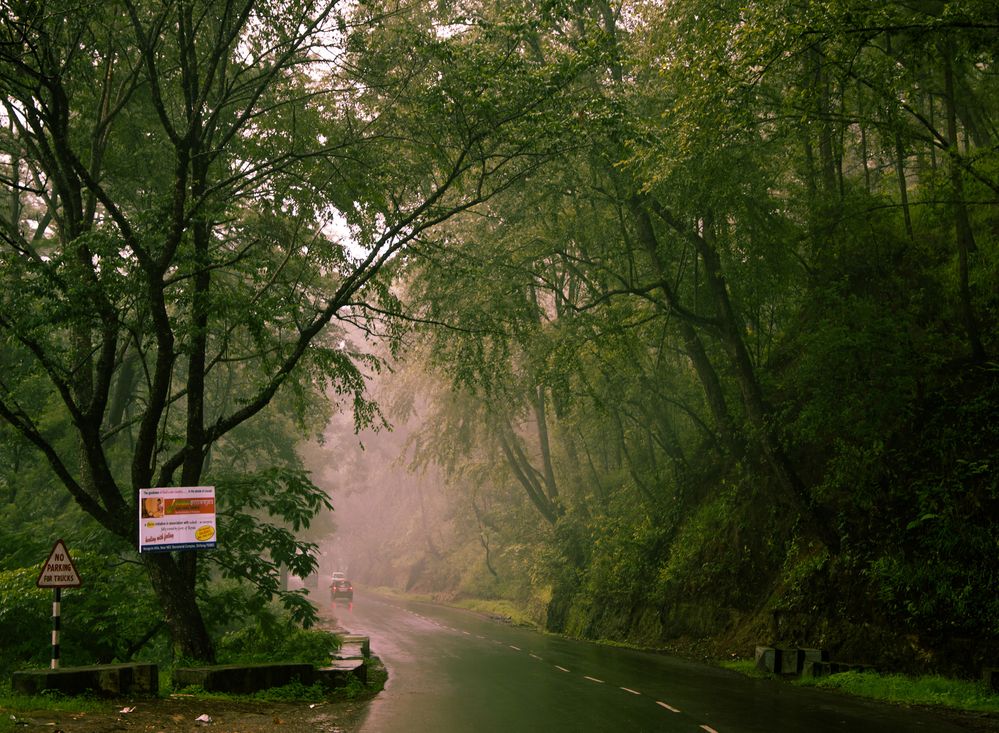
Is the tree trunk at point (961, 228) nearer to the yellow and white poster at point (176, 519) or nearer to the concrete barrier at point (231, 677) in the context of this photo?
the yellow and white poster at point (176, 519)

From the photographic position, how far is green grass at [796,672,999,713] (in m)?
12.1

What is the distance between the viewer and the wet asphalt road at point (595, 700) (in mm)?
10523

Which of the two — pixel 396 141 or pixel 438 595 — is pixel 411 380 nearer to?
pixel 396 141

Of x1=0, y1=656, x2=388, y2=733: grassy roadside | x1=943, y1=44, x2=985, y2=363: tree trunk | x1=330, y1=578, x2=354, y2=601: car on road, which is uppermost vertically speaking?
x1=943, y1=44, x2=985, y2=363: tree trunk

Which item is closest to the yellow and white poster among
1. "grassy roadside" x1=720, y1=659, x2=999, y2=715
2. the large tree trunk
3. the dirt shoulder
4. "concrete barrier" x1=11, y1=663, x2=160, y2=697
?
the large tree trunk

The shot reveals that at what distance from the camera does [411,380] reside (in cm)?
3456

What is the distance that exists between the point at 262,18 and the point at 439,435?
22.6 meters

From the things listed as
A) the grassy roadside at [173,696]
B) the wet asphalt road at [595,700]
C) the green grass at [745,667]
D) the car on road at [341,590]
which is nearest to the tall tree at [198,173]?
the grassy roadside at [173,696]

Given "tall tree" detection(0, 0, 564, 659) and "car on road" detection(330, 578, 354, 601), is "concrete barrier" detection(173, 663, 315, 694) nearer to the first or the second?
"tall tree" detection(0, 0, 564, 659)

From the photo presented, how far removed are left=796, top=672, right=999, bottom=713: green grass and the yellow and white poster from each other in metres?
10.7

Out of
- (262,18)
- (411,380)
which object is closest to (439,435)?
(411,380)

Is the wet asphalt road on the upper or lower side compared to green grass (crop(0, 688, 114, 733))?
lower

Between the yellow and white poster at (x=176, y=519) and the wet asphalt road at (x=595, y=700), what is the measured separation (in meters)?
3.70

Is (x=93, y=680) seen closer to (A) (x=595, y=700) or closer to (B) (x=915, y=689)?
(A) (x=595, y=700)
